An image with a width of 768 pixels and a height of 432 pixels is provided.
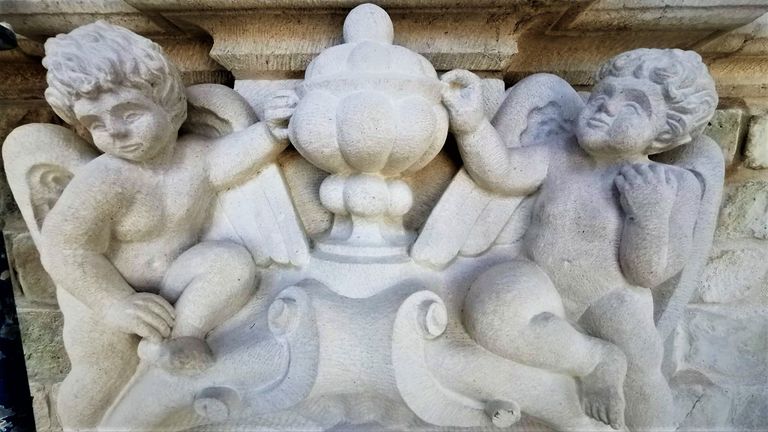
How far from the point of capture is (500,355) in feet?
2.69

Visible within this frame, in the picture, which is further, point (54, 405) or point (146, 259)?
point (54, 405)

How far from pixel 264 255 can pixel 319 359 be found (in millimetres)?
221

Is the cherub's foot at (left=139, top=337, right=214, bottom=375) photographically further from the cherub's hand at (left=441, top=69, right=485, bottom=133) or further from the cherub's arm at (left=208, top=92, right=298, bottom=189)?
the cherub's hand at (left=441, top=69, right=485, bottom=133)

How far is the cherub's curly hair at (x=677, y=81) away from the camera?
2.56ft

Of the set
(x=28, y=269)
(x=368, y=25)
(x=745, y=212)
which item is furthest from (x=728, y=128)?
(x=28, y=269)

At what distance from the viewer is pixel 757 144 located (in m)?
1.15

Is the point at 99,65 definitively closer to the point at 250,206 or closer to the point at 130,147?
the point at 130,147

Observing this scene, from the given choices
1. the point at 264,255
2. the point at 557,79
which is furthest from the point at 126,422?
the point at 557,79

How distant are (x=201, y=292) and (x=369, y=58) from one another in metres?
0.46

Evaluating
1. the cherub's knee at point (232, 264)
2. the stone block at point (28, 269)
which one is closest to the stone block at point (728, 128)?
the cherub's knee at point (232, 264)

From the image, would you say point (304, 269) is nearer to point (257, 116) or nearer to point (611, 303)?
point (257, 116)

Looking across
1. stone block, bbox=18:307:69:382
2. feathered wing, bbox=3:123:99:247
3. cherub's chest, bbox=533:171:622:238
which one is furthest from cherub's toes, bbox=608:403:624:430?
stone block, bbox=18:307:69:382

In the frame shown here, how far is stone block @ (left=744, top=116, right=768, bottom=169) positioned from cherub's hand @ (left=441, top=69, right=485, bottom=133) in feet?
2.45

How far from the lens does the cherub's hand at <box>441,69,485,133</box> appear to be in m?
0.81
